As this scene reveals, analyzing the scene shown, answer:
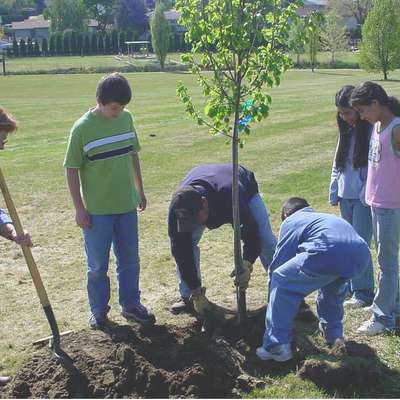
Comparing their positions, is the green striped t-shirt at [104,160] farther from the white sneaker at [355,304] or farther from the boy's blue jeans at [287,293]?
the white sneaker at [355,304]

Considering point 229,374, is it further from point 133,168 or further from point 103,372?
point 133,168

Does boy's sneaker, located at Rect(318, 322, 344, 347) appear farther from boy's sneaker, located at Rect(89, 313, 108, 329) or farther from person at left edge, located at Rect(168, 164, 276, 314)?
boy's sneaker, located at Rect(89, 313, 108, 329)

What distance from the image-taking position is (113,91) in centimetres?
520

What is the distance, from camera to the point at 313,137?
715 inches

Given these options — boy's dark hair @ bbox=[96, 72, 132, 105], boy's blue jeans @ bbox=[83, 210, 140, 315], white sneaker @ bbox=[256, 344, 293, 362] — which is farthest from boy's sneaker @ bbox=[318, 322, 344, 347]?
boy's dark hair @ bbox=[96, 72, 132, 105]

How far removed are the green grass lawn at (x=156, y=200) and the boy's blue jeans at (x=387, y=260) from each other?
23 centimetres

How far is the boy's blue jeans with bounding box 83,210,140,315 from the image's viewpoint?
5.65 metres

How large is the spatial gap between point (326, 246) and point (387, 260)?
0.96 meters

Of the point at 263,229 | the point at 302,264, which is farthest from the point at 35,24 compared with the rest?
the point at 302,264

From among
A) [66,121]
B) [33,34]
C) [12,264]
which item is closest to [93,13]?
[33,34]

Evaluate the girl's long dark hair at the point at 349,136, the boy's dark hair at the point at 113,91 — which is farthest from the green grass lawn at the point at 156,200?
the boy's dark hair at the point at 113,91

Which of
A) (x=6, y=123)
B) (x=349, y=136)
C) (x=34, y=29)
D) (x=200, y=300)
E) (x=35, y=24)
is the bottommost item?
(x=200, y=300)

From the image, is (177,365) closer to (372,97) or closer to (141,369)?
(141,369)

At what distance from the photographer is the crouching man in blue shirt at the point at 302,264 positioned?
470 centimetres
